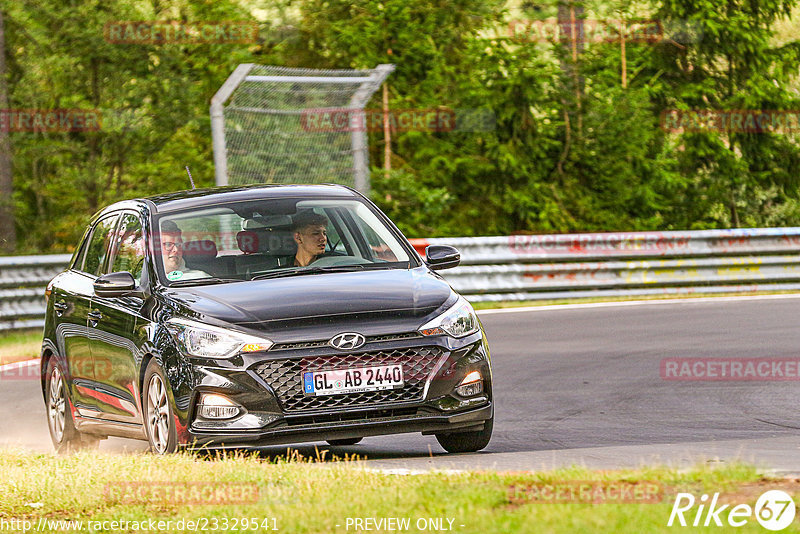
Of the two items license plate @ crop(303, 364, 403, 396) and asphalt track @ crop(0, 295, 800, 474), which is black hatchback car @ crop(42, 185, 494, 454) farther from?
asphalt track @ crop(0, 295, 800, 474)

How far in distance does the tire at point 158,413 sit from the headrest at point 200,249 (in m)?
0.82

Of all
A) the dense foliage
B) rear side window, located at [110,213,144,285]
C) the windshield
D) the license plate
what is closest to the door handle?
rear side window, located at [110,213,144,285]

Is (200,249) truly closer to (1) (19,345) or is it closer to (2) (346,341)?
(2) (346,341)

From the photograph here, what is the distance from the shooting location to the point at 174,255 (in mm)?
8500

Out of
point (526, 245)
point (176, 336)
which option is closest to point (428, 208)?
point (526, 245)

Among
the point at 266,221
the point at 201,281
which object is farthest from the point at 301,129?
the point at 201,281

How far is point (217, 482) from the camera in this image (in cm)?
629

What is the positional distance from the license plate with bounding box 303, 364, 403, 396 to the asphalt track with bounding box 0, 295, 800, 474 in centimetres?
41

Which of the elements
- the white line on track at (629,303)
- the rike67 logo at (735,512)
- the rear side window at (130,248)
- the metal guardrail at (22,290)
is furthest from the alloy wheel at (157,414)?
the white line on track at (629,303)

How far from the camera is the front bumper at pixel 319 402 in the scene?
24.2 ft

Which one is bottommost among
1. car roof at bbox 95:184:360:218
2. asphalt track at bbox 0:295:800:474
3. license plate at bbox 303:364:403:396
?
asphalt track at bbox 0:295:800:474

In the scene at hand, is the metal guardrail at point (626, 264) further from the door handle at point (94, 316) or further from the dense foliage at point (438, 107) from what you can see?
the door handle at point (94, 316)

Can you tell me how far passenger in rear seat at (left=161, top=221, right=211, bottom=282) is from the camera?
8.29m

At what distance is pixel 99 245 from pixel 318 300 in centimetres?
270
